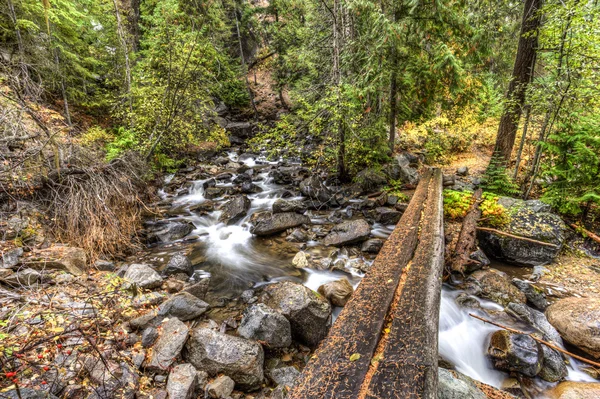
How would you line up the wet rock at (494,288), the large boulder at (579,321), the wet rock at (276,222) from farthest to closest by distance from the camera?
the wet rock at (276,222) → the wet rock at (494,288) → the large boulder at (579,321)

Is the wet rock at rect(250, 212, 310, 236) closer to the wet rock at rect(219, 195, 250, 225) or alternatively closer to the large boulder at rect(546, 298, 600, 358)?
the wet rock at rect(219, 195, 250, 225)

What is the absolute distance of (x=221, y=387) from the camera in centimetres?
283

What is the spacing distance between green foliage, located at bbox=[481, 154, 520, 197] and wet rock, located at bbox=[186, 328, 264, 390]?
7.83m

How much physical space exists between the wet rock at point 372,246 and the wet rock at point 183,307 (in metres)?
3.69

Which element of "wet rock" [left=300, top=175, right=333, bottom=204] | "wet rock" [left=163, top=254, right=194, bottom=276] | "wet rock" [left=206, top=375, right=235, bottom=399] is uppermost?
"wet rock" [left=300, top=175, right=333, bottom=204]

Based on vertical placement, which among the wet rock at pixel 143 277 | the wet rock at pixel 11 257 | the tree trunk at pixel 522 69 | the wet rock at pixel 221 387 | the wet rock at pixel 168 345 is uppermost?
the tree trunk at pixel 522 69

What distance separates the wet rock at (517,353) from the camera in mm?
3158

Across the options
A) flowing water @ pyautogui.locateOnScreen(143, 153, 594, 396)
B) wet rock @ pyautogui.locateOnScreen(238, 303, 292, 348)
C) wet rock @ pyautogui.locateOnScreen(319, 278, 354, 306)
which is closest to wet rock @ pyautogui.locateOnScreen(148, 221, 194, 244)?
flowing water @ pyautogui.locateOnScreen(143, 153, 594, 396)

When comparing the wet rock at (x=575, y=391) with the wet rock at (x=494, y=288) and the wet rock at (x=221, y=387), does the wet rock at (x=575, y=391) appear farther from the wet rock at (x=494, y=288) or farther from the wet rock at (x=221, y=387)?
the wet rock at (x=221, y=387)

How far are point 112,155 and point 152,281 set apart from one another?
163 inches

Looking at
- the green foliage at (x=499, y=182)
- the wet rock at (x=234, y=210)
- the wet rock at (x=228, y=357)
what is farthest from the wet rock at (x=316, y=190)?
the wet rock at (x=228, y=357)

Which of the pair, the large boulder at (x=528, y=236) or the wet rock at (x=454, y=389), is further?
the large boulder at (x=528, y=236)

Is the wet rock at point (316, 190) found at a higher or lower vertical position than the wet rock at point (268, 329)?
higher

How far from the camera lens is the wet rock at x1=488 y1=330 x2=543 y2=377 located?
10.4 ft
